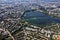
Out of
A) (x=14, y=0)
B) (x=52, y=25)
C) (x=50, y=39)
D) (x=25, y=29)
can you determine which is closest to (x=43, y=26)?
(x=52, y=25)

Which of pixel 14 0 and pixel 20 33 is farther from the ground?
pixel 20 33

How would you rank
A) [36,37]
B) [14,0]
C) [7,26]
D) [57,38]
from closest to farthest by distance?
[57,38]
[36,37]
[7,26]
[14,0]

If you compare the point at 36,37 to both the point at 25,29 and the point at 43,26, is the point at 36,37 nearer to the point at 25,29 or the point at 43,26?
the point at 25,29

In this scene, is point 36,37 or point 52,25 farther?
point 52,25

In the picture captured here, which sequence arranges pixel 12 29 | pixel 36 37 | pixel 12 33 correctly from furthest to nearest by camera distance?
pixel 12 29 < pixel 12 33 < pixel 36 37

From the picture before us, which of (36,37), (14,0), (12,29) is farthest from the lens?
(14,0)

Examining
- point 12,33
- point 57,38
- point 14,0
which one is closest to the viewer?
point 57,38

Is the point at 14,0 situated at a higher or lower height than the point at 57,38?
lower

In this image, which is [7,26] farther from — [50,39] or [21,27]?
[50,39]

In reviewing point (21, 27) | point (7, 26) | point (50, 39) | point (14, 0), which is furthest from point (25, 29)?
point (14, 0)
